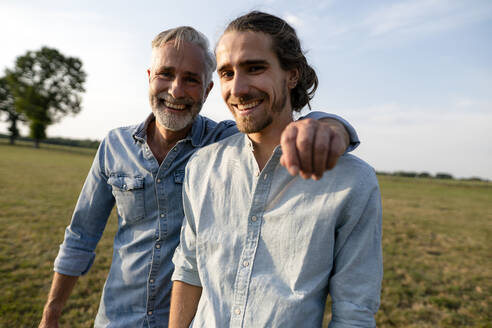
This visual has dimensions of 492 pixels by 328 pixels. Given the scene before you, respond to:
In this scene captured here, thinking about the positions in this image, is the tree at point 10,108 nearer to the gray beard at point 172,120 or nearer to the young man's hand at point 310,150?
the gray beard at point 172,120

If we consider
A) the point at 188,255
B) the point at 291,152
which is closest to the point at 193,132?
the point at 188,255

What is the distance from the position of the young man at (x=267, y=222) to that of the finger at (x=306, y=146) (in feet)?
1.37

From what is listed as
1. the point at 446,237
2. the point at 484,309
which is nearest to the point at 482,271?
the point at 484,309

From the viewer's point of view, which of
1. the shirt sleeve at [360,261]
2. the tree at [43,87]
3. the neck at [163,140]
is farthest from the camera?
the tree at [43,87]

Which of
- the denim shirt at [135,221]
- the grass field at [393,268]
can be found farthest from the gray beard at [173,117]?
the grass field at [393,268]

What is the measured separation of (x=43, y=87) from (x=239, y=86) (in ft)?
172

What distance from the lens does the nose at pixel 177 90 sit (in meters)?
2.32

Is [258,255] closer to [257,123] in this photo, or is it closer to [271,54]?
[257,123]

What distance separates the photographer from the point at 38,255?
6.25 m

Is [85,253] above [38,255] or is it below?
above

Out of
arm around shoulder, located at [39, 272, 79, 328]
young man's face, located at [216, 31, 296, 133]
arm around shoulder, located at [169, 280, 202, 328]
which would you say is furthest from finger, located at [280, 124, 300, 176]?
arm around shoulder, located at [39, 272, 79, 328]

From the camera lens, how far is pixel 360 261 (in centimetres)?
147

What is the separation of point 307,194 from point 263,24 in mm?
975

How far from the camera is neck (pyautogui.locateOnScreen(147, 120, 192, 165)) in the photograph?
247 cm
